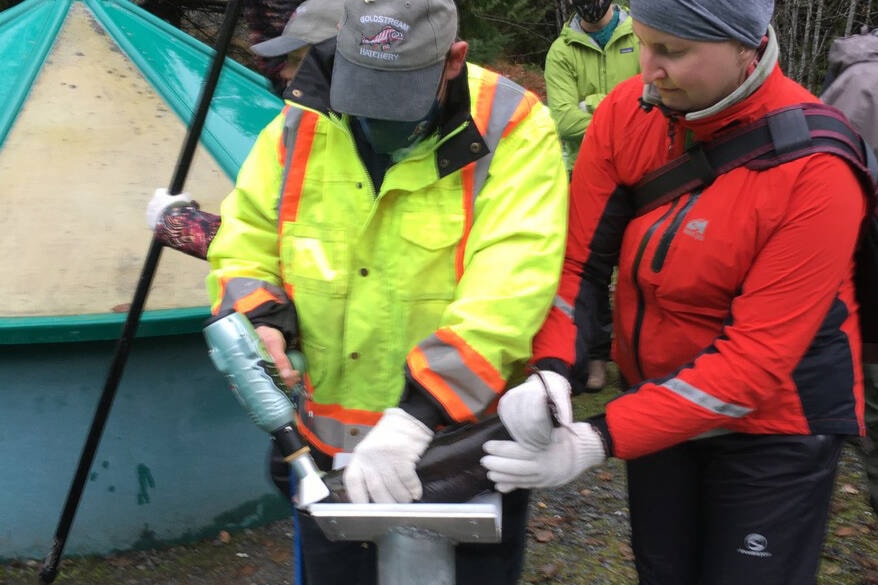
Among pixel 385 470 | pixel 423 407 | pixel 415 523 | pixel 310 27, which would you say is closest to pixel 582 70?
pixel 310 27

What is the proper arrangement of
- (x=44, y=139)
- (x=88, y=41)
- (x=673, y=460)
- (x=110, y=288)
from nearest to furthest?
(x=673, y=460) → (x=110, y=288) → (x=44, y=139) → (x=88, y=41)

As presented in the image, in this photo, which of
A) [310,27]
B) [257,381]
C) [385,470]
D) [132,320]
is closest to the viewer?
[385,470]

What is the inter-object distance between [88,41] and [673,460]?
3.17 m

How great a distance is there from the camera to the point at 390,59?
6.68 ft

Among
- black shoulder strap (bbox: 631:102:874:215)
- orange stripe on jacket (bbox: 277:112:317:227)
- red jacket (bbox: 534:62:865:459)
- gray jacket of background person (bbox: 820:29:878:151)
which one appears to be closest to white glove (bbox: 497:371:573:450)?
red jacket (bbox: 534:62:865:459)

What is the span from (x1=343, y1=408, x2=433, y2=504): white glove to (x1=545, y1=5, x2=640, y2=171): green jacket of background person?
3906mm

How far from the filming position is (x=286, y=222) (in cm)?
228

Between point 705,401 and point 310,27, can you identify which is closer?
point 705,401

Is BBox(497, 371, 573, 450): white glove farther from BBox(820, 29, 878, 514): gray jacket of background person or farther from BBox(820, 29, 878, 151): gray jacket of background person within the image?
BBox(820, 29, 878, 151): gray jacket of background person

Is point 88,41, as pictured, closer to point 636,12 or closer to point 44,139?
point 44,139

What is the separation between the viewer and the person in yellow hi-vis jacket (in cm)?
205

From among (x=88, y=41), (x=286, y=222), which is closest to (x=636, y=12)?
(x=286, y=222)

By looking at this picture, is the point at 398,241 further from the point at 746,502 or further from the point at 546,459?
the point at 746,502

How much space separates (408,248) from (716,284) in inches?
26.5
